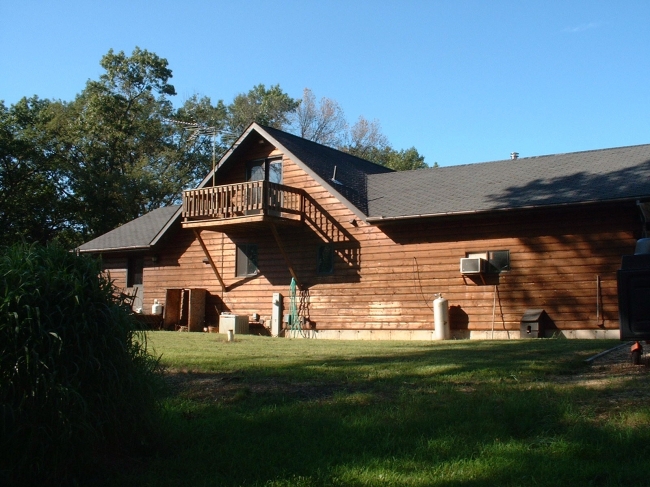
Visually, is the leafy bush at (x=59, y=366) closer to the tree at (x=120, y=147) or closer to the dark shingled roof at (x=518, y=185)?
the dark shingled roof at (x=518, y=185)

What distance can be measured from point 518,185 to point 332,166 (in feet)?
20.4

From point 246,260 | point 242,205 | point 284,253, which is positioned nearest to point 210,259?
point 246,260

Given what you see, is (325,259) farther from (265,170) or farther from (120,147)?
(120,147)

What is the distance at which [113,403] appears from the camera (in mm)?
4934

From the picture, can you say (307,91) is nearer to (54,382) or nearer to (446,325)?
(446,325)

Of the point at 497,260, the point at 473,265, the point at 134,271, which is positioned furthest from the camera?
the point at 134,271

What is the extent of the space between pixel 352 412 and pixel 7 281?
3308 mm

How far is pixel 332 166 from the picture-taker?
2203cm

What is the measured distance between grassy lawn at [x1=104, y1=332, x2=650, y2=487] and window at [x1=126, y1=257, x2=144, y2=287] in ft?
57.6

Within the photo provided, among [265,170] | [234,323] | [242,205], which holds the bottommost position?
[234,323]

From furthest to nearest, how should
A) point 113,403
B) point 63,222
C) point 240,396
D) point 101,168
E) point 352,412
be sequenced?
point 101,168 → point 63,222 → point 240,396 → point 352,412 → point 113,403

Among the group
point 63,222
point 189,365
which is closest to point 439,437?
point 189,365

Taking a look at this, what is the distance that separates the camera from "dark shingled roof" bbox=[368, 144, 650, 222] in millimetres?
16391

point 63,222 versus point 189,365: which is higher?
point 63,222
